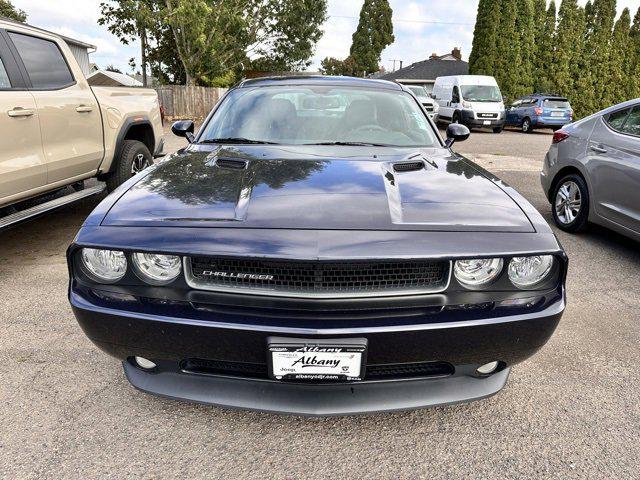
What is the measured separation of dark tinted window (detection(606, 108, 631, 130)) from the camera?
469cm

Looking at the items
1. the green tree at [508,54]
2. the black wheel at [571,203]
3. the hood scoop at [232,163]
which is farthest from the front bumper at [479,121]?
the hood scoop at [232,163]

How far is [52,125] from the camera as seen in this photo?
13.4 ft

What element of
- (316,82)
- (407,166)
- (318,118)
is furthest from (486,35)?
(407,166)

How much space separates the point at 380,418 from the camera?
223 cm

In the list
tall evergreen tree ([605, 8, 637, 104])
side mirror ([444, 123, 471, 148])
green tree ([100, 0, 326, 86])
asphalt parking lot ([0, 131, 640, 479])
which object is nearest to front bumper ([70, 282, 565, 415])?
asphalt parking lot ([0, 131, 640, 479])

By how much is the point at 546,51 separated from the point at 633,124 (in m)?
26.0

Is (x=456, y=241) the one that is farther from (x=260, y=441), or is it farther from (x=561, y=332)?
(x=561, y=332)

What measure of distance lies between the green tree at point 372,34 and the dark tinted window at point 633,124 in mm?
51559

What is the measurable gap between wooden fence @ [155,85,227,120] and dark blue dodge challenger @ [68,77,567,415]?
69.9ft

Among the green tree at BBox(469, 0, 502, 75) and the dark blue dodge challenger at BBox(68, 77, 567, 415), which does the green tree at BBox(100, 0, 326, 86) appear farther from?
the dark blue dodge challenger at BBox(68, 77, 567, 415)

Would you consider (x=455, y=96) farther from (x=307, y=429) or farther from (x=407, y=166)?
(x=307, y=429)

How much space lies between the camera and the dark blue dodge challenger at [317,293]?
1.76 meters

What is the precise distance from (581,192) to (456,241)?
3.92m

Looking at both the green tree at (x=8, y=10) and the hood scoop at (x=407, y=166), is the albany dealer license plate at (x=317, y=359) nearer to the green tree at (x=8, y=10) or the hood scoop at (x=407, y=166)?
the hood scoop at (x=407, y=166)
